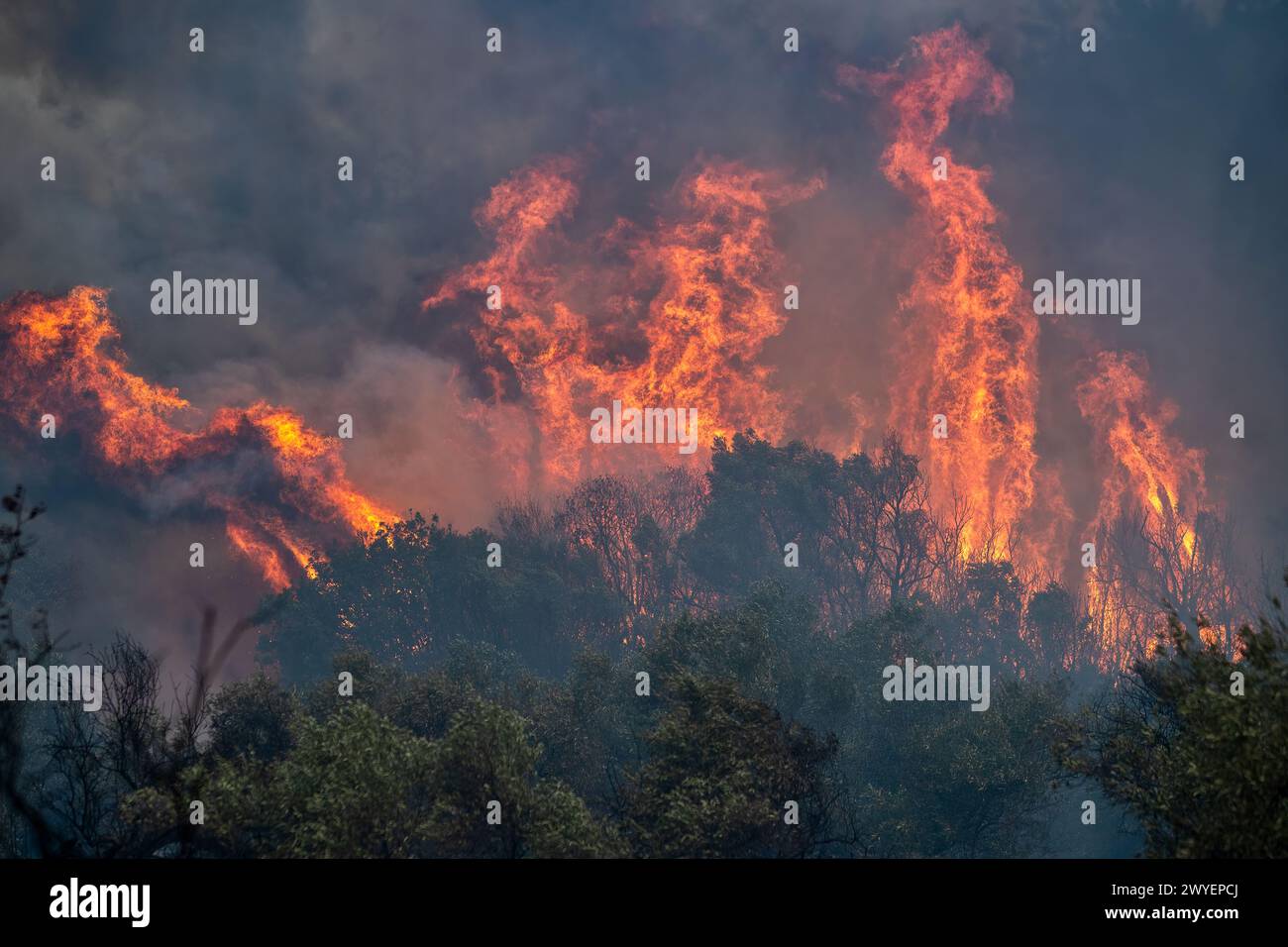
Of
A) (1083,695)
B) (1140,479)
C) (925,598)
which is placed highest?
(1140,479)

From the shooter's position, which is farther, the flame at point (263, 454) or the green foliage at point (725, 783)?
the flame at point (263, 454)

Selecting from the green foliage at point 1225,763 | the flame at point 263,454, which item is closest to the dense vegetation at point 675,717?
the green foliage at point 1225,763

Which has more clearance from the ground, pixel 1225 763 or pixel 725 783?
pixel 1225 763

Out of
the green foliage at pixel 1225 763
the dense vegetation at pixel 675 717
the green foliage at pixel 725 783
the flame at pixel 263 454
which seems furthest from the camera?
the flame at pixel 263 454

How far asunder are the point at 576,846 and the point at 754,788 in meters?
11.3

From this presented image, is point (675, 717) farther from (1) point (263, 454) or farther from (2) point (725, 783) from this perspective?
(1) point (263, 454)

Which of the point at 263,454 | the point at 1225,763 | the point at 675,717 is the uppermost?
the point at 263,454

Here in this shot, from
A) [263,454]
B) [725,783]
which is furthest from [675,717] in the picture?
[263,454]

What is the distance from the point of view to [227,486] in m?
189

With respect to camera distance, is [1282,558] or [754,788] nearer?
[754,788]

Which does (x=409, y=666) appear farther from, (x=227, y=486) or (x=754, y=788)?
(x=754, y=788)

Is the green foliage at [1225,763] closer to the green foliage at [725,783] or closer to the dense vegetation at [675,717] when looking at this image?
the dense vegetation at [675,717]

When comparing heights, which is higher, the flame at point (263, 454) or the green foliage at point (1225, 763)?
the flame at point (263, 454)
